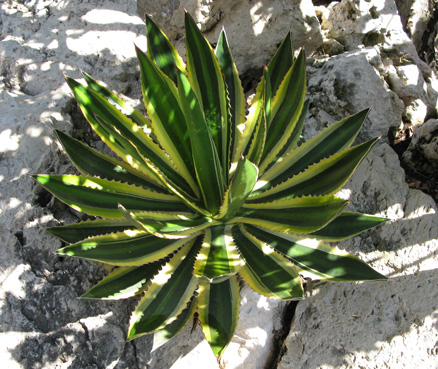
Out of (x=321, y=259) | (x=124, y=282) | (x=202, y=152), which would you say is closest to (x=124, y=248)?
(x=124, y=282)

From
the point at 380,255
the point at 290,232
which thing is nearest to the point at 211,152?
the point at 290,232

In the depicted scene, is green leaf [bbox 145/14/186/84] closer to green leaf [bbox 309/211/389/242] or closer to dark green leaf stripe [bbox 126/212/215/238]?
dark green leaf stripe [bbox 126/212/215/238]

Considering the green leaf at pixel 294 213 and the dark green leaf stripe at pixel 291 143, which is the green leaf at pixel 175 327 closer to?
the green leaf at pixel 294 213

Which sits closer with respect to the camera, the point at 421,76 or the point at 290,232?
the point at 290,232

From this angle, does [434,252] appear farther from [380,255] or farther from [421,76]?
[421,76]

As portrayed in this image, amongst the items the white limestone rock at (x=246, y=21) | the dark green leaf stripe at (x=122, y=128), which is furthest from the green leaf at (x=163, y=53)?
the white limestone rock at (x=246, y=21)

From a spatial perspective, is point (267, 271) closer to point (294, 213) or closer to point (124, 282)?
point (294, 213)
